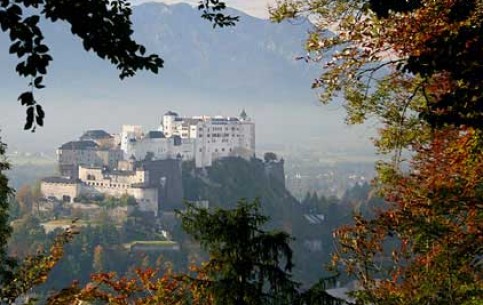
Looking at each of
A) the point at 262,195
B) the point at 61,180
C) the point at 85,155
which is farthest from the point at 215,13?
the point at 85,155

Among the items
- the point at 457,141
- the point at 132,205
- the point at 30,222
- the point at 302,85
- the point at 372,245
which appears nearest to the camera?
the point at 457,141

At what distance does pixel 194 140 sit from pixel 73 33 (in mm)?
72716

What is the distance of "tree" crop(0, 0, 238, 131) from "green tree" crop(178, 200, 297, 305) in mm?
2070

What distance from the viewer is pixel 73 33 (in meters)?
2.33

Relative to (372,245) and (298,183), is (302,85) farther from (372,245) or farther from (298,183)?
(372,245)

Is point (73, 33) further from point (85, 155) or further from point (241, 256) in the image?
point (85, 155)

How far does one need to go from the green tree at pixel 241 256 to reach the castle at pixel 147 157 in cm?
6070

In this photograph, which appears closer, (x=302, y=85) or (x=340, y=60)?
(x=340, y=60)

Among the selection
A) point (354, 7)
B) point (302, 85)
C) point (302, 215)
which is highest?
point (302, 85)

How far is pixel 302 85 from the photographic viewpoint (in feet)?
656

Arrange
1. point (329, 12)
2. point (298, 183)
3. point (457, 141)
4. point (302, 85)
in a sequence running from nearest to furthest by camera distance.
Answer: point (457, 141)
point (329, 12)
point (298, 183)
point (302, 85)

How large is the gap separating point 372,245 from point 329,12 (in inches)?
75.7

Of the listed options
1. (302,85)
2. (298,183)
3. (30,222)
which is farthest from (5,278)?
(302,85)

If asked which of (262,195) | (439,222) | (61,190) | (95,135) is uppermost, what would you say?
(95,135)
